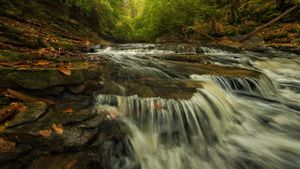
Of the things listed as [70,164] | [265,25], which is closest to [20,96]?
[70,164]

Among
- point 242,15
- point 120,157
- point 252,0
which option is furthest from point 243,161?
point 252,0

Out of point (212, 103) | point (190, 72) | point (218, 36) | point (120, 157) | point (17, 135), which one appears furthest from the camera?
point (218, 36)

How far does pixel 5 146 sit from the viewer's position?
2.62 meters

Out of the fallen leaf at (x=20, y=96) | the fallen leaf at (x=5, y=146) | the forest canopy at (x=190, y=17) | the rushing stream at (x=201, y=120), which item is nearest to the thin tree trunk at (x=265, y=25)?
the forest canopy at (x=190, y=17)

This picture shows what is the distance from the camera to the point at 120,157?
332 cm

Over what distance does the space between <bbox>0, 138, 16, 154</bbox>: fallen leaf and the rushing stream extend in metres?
1.16

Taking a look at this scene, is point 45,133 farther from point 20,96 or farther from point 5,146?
point 20,96

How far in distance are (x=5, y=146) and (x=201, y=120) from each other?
2862mm

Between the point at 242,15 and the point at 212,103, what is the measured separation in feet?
45.4

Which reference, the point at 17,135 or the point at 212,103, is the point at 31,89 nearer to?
the point at 17,135

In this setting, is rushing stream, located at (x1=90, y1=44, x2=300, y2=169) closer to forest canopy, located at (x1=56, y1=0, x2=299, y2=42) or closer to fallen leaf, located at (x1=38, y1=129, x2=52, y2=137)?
fallen leaf, located at (x1=38, y1=129, x2=52, y2=137)

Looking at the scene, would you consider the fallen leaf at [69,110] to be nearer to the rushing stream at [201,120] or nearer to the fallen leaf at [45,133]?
the rushing stream at [201,120]

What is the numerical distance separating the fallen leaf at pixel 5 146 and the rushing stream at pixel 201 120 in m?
1.16

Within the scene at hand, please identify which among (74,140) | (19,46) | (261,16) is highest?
(261,16)
